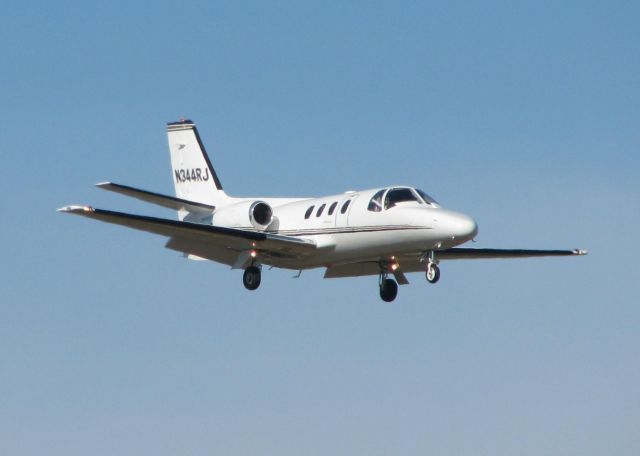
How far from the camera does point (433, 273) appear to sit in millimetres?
34438

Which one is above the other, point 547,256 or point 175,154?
point 175,154

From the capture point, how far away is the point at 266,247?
36.6 meters

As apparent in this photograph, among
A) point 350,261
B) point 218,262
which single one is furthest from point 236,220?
point 350,261

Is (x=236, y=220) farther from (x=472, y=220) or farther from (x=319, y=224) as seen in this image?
(x=472, y=220)

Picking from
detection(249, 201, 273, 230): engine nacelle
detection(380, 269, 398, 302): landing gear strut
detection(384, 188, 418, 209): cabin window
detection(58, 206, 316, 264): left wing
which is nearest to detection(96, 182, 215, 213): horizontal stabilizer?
detection(58, 206, 316, 264): left wing

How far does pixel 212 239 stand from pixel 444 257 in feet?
20.1

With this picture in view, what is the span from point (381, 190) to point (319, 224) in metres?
1.92

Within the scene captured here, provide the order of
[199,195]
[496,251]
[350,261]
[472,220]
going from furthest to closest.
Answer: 1. [199,195]
2. [496,251]
3. [350,261]
4. [472,220]

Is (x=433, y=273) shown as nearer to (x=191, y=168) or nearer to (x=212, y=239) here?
(x=212, y=239)

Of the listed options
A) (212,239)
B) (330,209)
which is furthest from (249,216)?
(330,209)

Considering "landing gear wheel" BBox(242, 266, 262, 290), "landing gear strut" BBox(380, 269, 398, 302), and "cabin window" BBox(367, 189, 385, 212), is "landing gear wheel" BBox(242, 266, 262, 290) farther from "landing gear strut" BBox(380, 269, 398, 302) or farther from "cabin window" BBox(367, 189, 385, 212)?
"cabin window" BBox(367, 189, 385, 212)

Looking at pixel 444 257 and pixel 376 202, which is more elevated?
pixel 376 202

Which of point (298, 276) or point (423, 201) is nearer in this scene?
point (423, 201)

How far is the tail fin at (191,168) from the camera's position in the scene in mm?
42000
